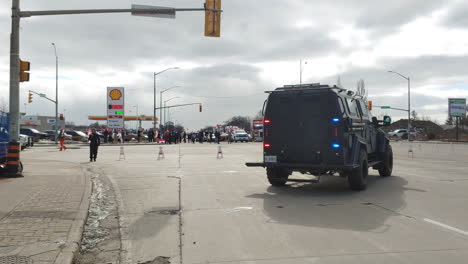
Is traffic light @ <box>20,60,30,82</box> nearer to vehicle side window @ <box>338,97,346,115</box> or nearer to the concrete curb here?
the concrete curb

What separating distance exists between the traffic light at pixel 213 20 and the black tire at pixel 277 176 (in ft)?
18.2

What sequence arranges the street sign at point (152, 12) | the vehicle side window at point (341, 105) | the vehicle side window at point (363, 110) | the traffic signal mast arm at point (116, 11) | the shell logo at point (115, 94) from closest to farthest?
1. the vehicle side window at point (341, 105)
2. the vehicle side window at point (363, 110)
3. the traffic signal mast arm at point (116, 11)
4. the street sign at point (152, 12)
5. the shell logo at point (115, 94)

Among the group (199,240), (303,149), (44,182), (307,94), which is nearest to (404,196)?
(303,149)

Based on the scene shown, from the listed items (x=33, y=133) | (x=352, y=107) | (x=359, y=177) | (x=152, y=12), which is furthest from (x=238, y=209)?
(x=33, y=133)

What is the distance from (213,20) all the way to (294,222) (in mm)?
9104

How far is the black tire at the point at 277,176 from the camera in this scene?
11547mm

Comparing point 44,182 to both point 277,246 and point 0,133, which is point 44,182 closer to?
point 0,133

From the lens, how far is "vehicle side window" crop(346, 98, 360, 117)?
1110cm

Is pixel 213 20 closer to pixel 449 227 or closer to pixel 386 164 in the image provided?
pixel 386 164

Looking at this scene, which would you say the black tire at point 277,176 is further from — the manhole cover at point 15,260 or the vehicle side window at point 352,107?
the manhole cover at point 15,260

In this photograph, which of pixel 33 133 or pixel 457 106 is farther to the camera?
pixel 457 106

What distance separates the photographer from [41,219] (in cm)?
732

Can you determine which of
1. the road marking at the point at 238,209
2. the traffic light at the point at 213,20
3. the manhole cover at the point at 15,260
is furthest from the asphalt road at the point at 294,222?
the traffic light at the point at 213,20

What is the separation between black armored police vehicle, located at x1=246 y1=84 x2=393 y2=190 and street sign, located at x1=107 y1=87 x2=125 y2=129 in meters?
35.3
